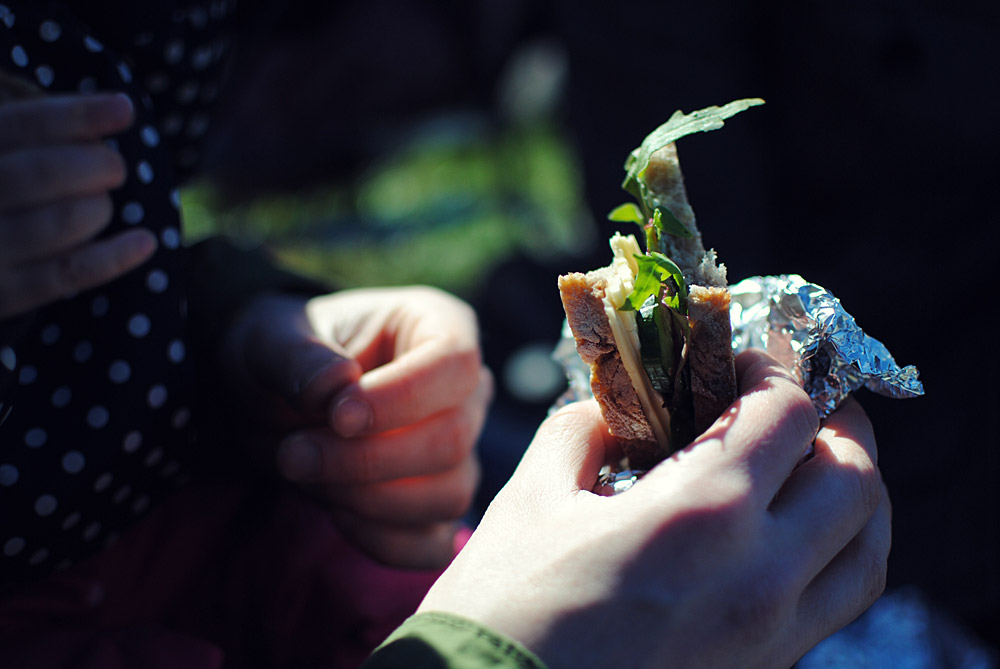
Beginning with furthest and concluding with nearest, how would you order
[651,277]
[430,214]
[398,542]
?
[430,214] < [398,542] < [651,277]

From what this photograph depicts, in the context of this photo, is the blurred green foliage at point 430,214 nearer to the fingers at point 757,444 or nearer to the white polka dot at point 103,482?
the white polka dot at point 103,482

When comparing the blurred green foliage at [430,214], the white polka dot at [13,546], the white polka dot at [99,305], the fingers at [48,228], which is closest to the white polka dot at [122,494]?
the white polka dot at [13,546]

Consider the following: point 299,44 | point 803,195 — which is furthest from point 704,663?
point 299,44

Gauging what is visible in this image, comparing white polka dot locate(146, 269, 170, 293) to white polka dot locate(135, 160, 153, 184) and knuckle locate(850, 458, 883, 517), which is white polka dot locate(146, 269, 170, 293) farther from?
knuckle locate(850, 458, 883, 517)

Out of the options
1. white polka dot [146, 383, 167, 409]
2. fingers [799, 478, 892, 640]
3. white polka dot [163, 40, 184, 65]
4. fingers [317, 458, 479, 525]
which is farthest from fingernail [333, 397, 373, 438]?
white polka dot [163, 40, 184, 65]

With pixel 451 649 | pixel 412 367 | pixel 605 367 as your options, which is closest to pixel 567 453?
pixel 605 367

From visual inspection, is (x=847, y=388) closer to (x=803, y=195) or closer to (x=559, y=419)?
(x=559, y=419)

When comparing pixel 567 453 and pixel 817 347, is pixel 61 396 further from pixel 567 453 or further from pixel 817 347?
pixel 817 347
